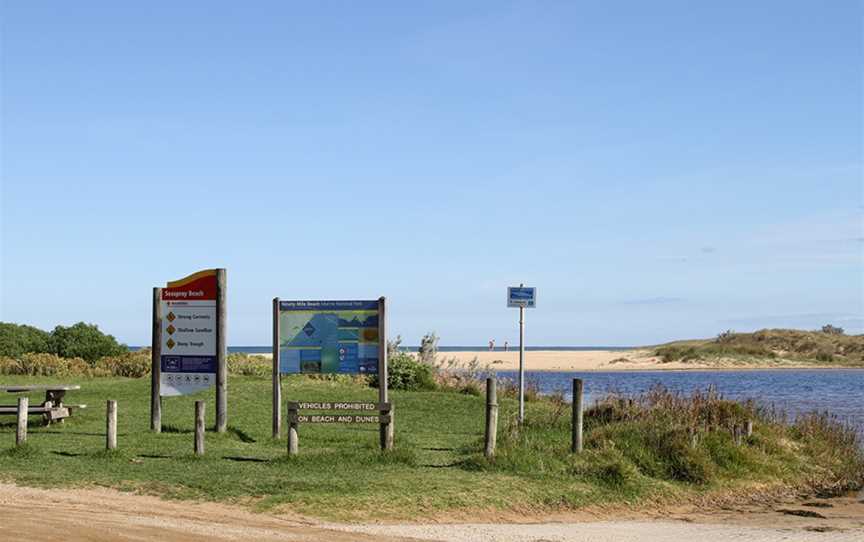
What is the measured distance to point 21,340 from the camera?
4172 centimetres

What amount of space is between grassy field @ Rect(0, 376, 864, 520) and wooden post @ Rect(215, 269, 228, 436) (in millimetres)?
356

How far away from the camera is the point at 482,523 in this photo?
45.4ft

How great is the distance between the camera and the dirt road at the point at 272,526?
1170 cm

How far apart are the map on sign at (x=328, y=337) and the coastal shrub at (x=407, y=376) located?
40.1ft

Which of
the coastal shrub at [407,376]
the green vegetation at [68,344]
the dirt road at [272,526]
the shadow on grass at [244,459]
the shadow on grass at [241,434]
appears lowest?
the dirt road at [272,526]

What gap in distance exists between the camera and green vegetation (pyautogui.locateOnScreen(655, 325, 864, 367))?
8694cm

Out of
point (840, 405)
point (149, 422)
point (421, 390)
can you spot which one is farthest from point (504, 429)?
point (840, 405)

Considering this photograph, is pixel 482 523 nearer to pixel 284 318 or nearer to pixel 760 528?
pixel 760 528

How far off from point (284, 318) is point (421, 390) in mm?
12415

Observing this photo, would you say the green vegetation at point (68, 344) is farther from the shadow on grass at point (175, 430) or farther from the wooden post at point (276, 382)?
the wooden post at point (276, 382)

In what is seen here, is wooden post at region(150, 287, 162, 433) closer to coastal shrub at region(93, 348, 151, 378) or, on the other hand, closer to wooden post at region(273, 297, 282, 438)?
wooden post at region(273, 297, 282, 438)

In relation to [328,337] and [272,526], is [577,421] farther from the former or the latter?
[272,526]

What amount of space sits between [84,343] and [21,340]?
11.3 feet

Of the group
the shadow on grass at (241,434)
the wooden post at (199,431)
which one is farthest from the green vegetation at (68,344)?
the wooden post at (199,431)
